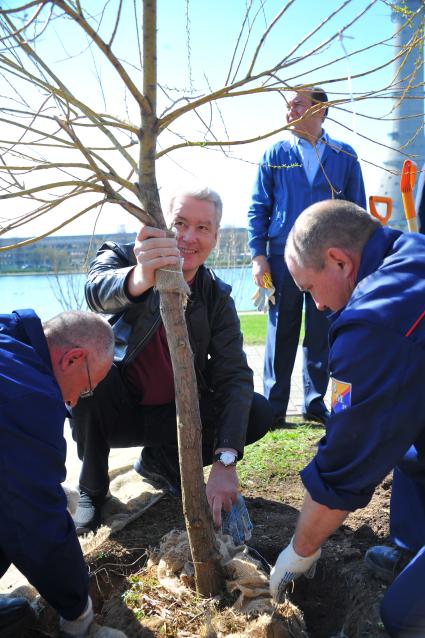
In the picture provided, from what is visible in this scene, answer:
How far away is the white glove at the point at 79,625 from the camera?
1.97 metres

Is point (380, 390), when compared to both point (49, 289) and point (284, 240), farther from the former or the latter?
point (49, 289)

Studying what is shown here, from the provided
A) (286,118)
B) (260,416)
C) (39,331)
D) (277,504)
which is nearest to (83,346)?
(39,331)

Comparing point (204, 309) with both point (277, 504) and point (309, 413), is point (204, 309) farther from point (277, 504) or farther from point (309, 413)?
point (309, 413)

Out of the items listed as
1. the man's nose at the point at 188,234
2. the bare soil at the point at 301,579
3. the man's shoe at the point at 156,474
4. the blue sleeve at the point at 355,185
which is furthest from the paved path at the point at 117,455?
the blue sleeve at the point at 355,185

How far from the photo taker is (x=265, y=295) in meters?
4.16

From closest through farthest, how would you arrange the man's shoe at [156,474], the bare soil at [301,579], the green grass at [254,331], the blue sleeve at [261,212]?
the bare soil at [301,579] → the man's shoe at [156,474] → the blue sleeve at [261,212] → the green grass at [254,331]

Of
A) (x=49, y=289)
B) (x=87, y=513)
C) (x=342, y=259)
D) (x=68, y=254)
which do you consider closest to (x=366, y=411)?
(x=342, y=259)

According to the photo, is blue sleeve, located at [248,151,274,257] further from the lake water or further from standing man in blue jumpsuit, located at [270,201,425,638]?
the lake water

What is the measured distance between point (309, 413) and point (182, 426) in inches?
96.5

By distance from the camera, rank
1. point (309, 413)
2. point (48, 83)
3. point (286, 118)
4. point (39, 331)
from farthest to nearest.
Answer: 1. point (309, 413)
2. point (286, 118)
3. point (39, 331)
4. point (48, 83)

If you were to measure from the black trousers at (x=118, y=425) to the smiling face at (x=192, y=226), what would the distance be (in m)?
0.66

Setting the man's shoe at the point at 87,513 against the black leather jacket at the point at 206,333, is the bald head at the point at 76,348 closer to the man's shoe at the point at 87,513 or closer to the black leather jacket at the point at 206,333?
the black leather jacket at the point at 206,333

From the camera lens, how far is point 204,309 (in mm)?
2795

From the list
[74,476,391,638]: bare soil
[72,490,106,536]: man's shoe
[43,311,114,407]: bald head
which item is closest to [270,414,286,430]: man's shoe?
[74,476,391,638]: bare soil
